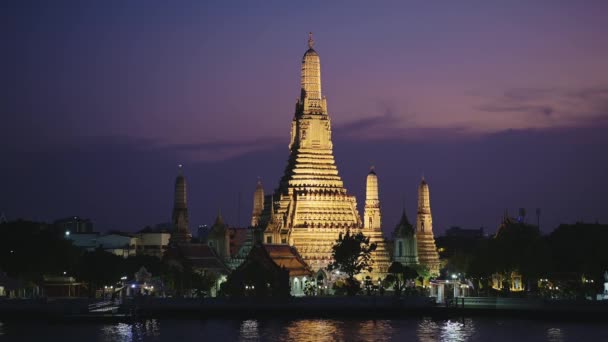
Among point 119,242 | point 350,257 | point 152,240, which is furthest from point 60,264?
point 152,240

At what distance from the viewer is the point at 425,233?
141 m

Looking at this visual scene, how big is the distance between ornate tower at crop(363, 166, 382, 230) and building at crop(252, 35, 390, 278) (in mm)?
112

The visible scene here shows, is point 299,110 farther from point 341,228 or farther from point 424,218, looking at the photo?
point 424,218

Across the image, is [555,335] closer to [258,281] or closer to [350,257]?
[258,281]

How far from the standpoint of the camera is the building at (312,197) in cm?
12119

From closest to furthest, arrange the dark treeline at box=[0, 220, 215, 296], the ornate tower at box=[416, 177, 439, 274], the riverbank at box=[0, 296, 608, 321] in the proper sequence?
1. the riverbank at box=[0, 296, 608, 321]
2. the dark treeline at box=[0, 220, 215, 296]
3. the ornate tower at box=[416, 177, 439, 274]

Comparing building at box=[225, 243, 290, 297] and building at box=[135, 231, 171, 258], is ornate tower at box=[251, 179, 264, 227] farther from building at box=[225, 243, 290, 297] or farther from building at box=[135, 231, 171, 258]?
building at box=[135, 231, 171, 258]

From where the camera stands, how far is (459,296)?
106562mm

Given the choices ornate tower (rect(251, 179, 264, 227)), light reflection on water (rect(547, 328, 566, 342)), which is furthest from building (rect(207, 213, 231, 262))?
light reflection on water (rect(547, 328, 566, 342))

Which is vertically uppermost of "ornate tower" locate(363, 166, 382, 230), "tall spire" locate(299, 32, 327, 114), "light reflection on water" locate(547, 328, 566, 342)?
"tall spire" locate(299, 32, 327, 114)

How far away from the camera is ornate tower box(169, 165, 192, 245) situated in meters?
138

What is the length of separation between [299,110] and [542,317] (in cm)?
3911

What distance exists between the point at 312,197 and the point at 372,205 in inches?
290

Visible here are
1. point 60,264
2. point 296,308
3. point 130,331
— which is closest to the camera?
point 130,331
